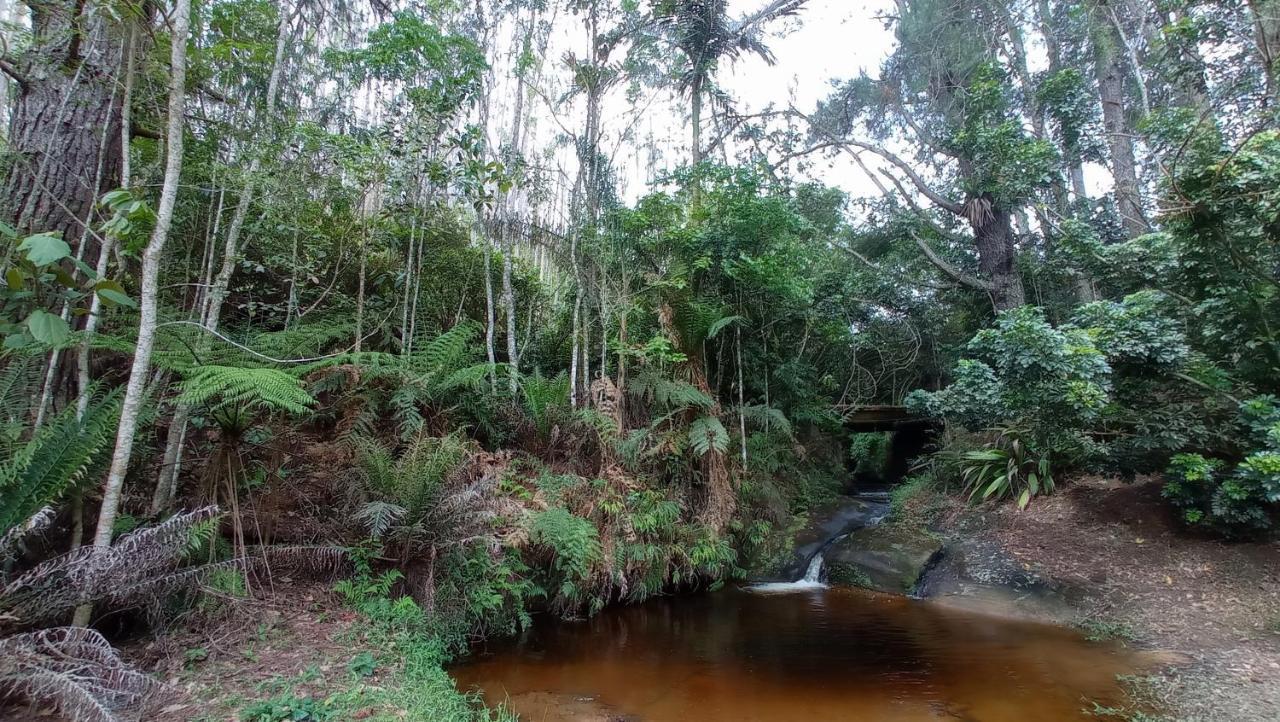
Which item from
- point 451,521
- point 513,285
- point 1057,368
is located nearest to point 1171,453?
point 1057,368

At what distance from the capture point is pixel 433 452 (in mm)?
4422

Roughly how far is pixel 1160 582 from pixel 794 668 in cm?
425

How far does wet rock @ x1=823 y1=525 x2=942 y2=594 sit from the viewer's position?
6984 millimetres

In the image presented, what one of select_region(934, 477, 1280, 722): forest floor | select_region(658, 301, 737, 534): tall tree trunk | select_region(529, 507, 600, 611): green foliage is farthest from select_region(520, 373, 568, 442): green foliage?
select_region(934, 477, 1280, 722): forest floor

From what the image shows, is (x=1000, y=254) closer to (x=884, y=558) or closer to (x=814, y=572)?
(x=884, y=558)

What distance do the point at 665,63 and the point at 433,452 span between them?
846 centimetres

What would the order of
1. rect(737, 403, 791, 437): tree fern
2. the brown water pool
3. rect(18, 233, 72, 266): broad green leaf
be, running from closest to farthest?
1. rect(18, 233, 72, 266): broad green leaf
2. the brown water pool
3. rect(737, 403, 791, 437): tree fern

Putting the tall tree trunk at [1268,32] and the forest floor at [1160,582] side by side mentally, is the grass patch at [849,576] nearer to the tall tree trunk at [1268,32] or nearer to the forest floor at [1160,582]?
the forest floor at [1160,582]

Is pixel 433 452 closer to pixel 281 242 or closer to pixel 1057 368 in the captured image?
pixel 281 242

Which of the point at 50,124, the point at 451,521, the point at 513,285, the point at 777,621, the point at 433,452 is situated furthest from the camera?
the point at 513,285

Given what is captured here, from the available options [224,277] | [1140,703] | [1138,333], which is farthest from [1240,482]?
[224,277]

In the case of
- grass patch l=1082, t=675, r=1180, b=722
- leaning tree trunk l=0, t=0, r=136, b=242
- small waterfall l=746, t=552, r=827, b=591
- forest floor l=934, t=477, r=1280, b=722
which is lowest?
small waterfall l=746, t=552, r=827, b=591

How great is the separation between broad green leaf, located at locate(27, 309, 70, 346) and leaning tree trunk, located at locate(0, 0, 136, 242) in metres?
1.73

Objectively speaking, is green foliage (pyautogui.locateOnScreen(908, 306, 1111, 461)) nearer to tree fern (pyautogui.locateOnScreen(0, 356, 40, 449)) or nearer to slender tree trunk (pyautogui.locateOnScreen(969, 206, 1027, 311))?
slender tree trunk (pyautogui.locateOnScreen(969, 206, 1027, 311))
